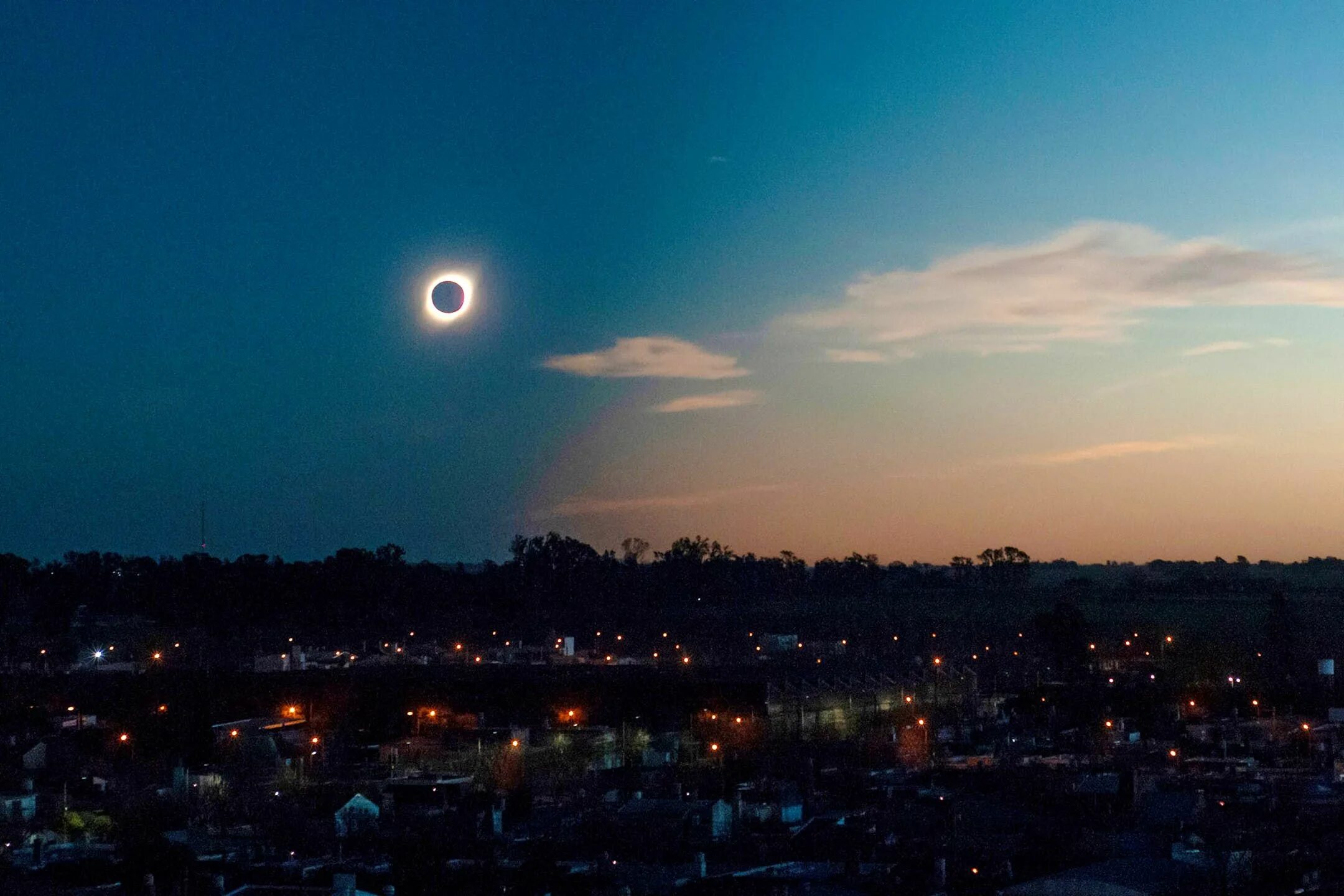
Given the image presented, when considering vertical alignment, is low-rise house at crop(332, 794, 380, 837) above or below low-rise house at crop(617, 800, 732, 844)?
above

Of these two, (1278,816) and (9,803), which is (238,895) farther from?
(1278,816)

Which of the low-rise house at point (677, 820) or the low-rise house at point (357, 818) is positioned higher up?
the low-rise house at point (357, 818)

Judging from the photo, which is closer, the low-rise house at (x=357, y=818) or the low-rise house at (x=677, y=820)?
the low-rise house at (x=677, y=820)

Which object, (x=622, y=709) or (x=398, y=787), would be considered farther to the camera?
(x=622, y=709)

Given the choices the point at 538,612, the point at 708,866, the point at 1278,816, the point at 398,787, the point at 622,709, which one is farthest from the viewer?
the point at 538,612

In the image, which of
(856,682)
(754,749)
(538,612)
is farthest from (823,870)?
(538,612)

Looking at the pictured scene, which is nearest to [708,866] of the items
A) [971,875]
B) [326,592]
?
[971,875]

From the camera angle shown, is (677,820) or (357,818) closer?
(677,820)

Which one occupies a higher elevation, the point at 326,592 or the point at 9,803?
the point at 326,592

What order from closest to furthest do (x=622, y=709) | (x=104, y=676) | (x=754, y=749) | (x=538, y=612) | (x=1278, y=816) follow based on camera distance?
(x=1278, y=816), (x=754, y=749), (x=622, y=709), (x=104, y=676), (x=538, y=612)

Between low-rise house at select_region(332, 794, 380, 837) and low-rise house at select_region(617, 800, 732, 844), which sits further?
low-rise house at select_region(332, 794, 380, 837)
